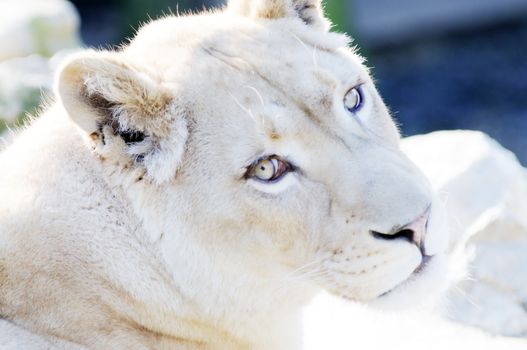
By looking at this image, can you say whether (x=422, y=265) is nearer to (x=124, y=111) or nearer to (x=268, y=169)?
(x=268, y=169)

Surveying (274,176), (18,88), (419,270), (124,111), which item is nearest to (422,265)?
(419,270)

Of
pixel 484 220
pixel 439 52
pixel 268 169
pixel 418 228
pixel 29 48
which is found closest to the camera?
pixel 418 228

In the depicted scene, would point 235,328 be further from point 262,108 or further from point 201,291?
point 262,108

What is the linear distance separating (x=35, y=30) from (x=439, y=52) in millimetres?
6662

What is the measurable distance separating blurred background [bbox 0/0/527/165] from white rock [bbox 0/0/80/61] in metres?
3.42

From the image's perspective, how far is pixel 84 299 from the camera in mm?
3279

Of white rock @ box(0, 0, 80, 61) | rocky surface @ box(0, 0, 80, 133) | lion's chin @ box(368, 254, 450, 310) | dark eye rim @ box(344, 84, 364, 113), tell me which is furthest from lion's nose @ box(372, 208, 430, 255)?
white rock @ box(0, 0, 80, 61)

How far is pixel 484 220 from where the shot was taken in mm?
4961

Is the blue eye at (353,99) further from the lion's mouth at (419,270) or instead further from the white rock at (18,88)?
the white rock at (18,88)

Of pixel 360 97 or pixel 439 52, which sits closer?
pixel 360 97

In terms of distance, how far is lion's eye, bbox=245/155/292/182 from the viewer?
128 inches

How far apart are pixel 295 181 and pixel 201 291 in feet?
1.67

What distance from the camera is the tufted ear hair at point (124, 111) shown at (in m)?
3.07

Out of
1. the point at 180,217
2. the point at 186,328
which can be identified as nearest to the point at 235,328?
the point at 186,328
